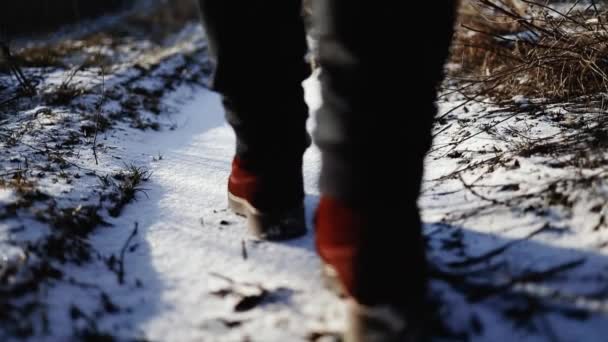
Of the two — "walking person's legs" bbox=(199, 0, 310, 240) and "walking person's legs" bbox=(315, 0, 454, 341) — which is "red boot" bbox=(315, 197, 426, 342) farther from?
"walking person's legs" bbox=(199, 0, 310, 240)

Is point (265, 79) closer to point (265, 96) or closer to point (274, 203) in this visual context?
point (265, 96)

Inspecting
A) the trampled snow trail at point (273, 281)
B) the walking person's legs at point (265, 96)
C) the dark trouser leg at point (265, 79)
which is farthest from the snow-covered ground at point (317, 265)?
the dark trouser leg at point (265, 79)

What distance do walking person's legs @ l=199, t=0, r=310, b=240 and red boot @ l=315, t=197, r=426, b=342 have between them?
1.19 ft

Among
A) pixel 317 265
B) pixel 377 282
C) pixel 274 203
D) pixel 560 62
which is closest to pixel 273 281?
pixel 317 265

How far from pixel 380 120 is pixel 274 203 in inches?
19.0

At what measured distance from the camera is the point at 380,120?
712 mm

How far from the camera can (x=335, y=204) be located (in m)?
0.78

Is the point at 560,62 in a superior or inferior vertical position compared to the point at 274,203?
superior

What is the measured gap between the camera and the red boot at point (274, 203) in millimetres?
1099

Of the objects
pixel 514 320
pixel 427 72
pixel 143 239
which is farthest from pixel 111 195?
pixel 514 320

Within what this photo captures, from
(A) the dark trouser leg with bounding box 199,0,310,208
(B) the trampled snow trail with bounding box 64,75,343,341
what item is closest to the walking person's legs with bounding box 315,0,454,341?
(B) the trampled snow trail with bounding box 64,75,343,341

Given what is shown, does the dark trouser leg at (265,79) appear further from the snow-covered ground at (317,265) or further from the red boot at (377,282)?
the red boot at (377,282)

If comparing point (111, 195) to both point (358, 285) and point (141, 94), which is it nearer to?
point (358, 285)

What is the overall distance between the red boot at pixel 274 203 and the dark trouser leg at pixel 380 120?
35 centimetres
